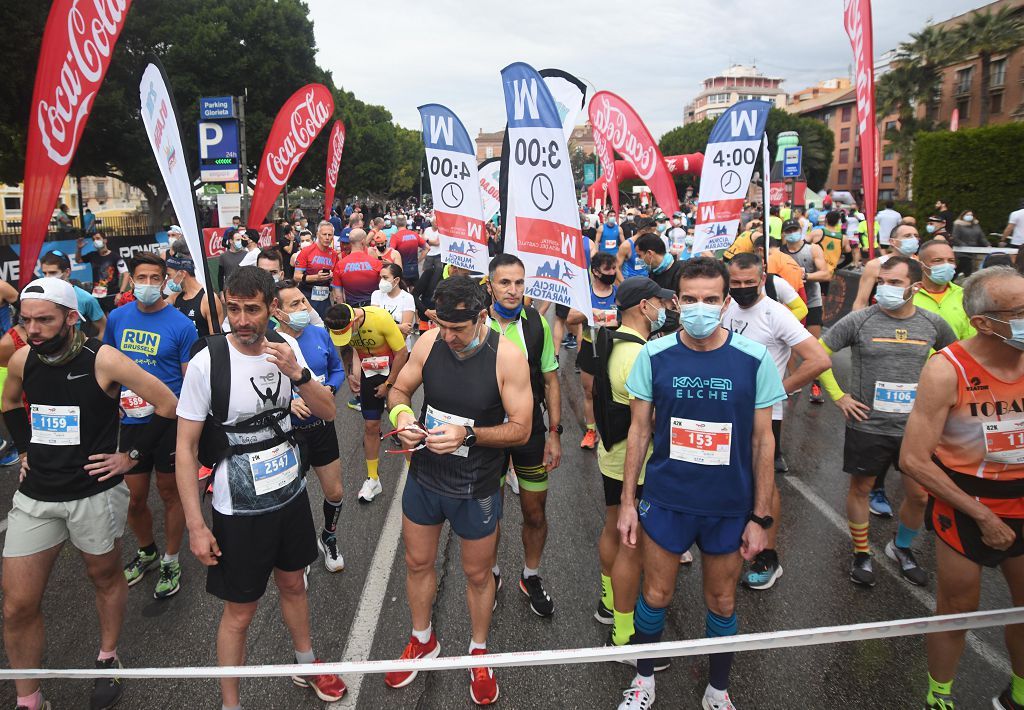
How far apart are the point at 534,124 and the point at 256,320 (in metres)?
2.50

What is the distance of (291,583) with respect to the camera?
305 centimetres

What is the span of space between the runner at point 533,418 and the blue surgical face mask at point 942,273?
9.34ft

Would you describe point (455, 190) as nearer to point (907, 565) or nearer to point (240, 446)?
point (240, 446)

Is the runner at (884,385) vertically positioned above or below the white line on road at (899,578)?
above

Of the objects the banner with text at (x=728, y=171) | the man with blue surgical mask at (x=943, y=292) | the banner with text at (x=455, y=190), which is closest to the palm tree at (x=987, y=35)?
the banner with text at (x=728, y=171)

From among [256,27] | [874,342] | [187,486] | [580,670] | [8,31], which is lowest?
[580,670]

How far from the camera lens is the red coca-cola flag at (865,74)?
6652mm

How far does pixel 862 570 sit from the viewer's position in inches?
159

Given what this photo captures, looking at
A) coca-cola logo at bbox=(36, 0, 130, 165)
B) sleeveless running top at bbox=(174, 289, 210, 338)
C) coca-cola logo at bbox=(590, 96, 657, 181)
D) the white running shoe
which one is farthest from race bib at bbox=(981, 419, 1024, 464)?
coca-cola logo at bbox=(590, 96, 657, 181)

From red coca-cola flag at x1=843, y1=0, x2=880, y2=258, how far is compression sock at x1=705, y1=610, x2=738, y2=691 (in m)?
5.36

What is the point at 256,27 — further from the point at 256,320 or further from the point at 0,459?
the point at 256,320

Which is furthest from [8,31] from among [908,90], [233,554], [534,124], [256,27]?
[908,90]

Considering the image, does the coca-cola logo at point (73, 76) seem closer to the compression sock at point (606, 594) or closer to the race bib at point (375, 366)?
the race bib at point (375, 366)

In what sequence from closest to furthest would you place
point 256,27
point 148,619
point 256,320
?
point 256,320 → point 148,619 → point 256,27
